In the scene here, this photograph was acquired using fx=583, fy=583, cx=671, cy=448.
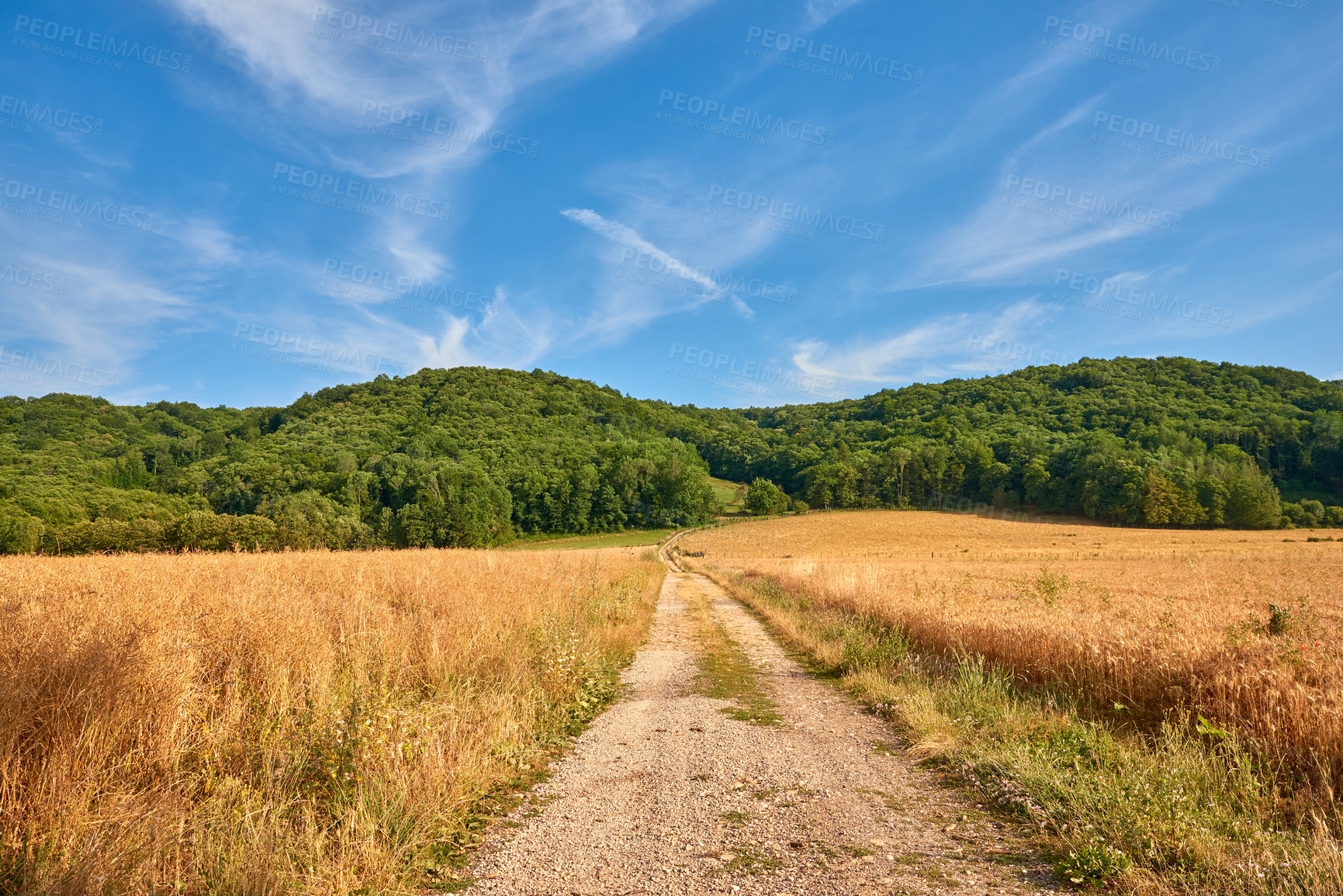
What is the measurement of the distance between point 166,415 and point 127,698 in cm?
9984

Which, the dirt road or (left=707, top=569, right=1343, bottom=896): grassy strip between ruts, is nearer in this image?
(left=707, top=569, right=1343, bottom=896): grassy strip between ruts

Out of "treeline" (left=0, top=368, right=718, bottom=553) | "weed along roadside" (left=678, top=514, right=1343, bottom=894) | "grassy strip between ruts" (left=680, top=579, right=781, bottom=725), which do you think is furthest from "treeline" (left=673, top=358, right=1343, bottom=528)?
"grassy strip between ruts" (left=680, top=579, right=781, bottom=725)

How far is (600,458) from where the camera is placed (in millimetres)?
95188

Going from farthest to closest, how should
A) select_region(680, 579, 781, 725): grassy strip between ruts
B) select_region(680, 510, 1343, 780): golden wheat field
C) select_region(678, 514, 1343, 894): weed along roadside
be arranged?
select_region(680, 579, 781, 725): grassy strip between ruts
select_region(680, 510, 1343, 780): golden wheat field
select_region(678, 514, 1343, 894): weed along roadside

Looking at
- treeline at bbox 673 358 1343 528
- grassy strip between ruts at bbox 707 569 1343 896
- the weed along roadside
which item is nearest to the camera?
grassy strip between ruts at bbox 707 569 1343 896

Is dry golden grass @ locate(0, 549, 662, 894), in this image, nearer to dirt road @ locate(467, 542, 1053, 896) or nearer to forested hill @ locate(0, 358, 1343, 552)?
dirt road @ locate(467, 542, 1053, 896)

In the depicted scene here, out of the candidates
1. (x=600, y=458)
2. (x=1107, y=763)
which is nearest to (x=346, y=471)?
(x=600, y=458)

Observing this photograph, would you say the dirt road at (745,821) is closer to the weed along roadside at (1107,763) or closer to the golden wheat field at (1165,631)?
the weed along roadside at (1107,763)

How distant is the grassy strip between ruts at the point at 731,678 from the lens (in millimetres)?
8203

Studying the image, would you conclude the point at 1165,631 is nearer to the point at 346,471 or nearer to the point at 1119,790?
the point at 1119,790

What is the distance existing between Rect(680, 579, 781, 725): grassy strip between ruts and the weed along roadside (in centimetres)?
146

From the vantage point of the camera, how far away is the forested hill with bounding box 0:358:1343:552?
2179 inches

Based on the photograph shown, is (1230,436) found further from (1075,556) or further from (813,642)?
(813,642)

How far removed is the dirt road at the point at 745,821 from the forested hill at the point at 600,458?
38.2 metres
